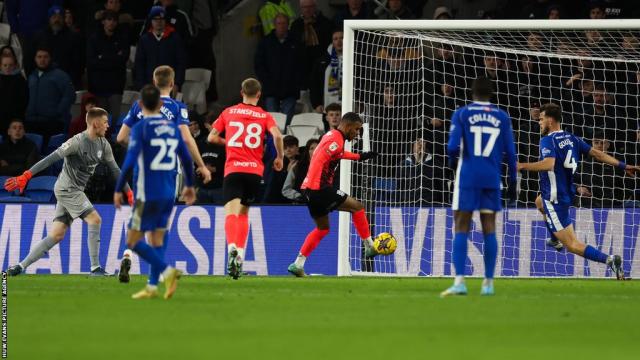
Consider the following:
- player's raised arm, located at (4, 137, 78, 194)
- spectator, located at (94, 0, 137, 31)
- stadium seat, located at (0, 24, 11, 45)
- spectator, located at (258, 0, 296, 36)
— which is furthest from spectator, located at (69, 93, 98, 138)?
player's raised arm, located at (4, 137, 78, 194)

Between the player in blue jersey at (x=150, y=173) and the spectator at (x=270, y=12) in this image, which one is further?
the spectator at (x=270, y=12)

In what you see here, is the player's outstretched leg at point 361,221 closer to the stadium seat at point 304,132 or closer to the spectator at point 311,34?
the stadium seat at point 304,132

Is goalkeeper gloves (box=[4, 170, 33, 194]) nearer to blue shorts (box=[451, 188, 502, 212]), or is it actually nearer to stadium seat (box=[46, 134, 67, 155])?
stadium seat (box=[46, 134, 67, 155])

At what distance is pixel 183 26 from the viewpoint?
22672 mm

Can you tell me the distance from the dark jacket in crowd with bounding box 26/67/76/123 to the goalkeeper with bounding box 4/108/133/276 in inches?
208

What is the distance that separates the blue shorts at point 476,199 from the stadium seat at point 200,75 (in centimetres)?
1115

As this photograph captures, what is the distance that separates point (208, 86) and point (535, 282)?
855 cm

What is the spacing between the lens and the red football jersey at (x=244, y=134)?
15812mm

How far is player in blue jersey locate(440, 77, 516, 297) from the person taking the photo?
40.4ft

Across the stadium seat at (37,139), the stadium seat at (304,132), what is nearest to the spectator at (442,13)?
the stadium seat at (304,132)

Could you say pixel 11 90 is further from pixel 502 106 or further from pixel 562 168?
pixel 562 168

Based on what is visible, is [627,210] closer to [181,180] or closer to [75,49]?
[181,180]

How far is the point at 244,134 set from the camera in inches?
623

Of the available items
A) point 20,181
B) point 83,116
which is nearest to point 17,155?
point 83,116
